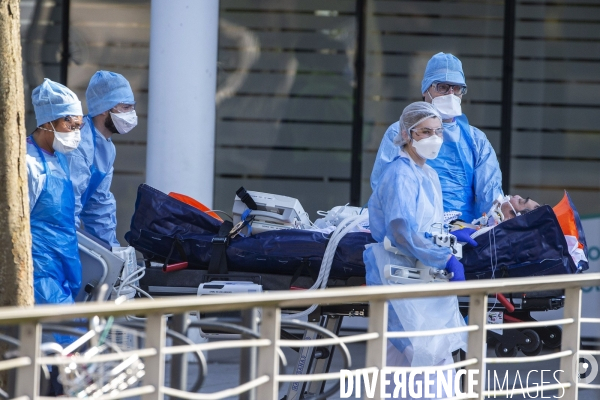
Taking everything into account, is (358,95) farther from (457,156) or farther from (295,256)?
(295,256)

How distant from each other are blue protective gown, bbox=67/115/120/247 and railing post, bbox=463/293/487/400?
2.00 meters

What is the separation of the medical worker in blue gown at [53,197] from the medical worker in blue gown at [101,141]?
470 millimetres

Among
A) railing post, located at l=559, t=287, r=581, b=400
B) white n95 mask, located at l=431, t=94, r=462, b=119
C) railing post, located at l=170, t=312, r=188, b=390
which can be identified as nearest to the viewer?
railing post, located at l=170, t=312, r=188, b=390

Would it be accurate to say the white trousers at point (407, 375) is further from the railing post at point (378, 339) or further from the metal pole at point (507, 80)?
the metal pole at point (507, 80)

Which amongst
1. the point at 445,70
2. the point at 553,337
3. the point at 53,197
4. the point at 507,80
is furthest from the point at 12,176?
the point at 507,80

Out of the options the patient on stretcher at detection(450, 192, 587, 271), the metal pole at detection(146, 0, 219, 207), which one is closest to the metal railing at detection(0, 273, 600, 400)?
the patient on stretcher at detection(450, 192, 587, 271)

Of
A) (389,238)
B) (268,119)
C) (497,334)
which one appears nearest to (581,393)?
(497,334)

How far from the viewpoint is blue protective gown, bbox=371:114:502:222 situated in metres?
4.15

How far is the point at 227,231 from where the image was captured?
3.95 metres

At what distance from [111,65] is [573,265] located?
15.9 ft

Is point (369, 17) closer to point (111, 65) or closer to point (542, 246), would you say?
point (111, 65)

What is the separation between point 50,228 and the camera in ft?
11.0

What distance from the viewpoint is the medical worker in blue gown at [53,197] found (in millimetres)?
3316

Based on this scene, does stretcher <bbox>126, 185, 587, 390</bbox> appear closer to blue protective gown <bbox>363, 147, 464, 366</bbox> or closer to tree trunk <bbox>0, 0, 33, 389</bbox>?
blue protective gown <bbox>363, 147, 464, 366</bbox>
